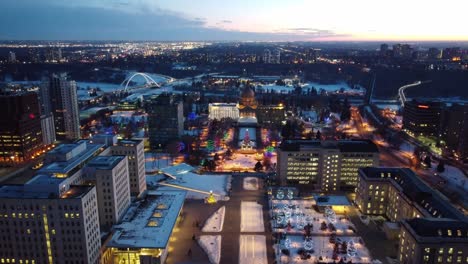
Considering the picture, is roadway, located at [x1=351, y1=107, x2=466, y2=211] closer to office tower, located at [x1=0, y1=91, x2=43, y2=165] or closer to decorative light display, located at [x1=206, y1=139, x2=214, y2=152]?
decorative light display, located at [x1=206, y1=139, x2=214, y2=152]

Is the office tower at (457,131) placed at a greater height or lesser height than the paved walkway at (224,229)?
greater

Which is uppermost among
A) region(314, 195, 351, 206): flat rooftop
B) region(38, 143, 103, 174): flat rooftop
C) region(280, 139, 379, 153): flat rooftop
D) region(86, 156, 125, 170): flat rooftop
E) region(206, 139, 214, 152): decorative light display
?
region(38, 143, 103, 174): flat rooftop

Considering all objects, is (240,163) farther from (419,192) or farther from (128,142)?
(419,192)

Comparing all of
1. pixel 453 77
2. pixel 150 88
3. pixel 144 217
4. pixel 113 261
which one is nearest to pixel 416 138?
pixel 144 217

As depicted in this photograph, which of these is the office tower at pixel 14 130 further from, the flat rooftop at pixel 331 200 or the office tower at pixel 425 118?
the office tower at pixel 425 118

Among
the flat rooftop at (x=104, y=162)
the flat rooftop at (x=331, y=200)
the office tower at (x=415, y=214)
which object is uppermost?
the flat rooftop at (x=104, y=162)

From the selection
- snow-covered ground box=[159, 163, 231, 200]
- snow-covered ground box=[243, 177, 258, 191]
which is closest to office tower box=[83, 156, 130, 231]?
snow-covered ground box=[159, 163, 231, 200]

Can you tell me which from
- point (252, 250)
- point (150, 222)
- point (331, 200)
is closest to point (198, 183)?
point (150, 222)

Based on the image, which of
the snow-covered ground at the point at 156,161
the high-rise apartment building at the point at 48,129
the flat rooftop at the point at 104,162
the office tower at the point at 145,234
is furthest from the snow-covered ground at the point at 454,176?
the high-rise apartment building at the point at 48,129
